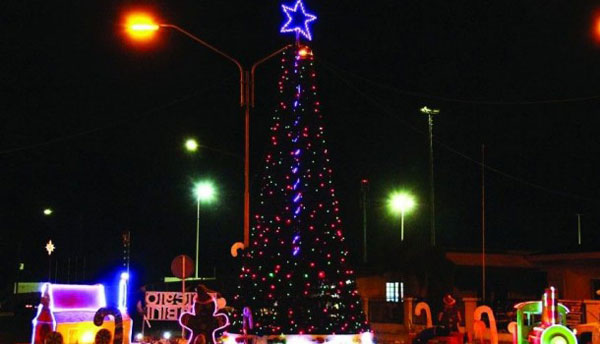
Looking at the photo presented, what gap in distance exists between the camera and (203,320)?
15.1 metres

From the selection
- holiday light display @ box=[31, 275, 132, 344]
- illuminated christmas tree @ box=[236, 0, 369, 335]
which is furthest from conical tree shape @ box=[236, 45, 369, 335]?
holiday light display @ box=[31, 275, 132, 344]

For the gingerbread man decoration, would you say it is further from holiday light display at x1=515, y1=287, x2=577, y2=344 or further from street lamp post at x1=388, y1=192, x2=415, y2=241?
street lamp post at x1=388, y1=192, x2=415, y2=241

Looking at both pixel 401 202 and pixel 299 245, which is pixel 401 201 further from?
pixel 299 245

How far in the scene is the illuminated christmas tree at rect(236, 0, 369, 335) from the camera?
54.4 feet

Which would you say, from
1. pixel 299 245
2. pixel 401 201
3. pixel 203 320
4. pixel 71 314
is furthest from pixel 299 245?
pixel 401 201

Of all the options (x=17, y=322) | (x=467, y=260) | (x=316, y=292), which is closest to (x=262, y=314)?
(x=316, y=292)

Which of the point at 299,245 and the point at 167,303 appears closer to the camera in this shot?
the point at 299,245

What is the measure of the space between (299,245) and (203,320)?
2918 millimetres

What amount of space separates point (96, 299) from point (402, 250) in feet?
86.3

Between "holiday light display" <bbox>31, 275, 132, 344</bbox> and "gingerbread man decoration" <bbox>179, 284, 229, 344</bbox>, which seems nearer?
"holiday light display" <bbox>31, 275, 132, 344</bbox>

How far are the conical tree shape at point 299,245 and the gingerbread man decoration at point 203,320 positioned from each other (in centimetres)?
146

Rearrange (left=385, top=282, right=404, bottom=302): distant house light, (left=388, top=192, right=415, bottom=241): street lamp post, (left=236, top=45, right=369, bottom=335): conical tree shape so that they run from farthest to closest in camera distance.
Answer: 1. (left=388, top=192, right=415, bottom=241): street lamp post
2. (left=385, top=282, right=404, bottom=302): distant house light
3. (left=236, top=45, right=369, bottom=335): conical tree shape

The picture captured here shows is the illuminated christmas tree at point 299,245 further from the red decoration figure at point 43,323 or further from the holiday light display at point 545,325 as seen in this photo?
the red decoration figure at point 43,323

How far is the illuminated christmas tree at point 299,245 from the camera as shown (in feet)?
54.4
